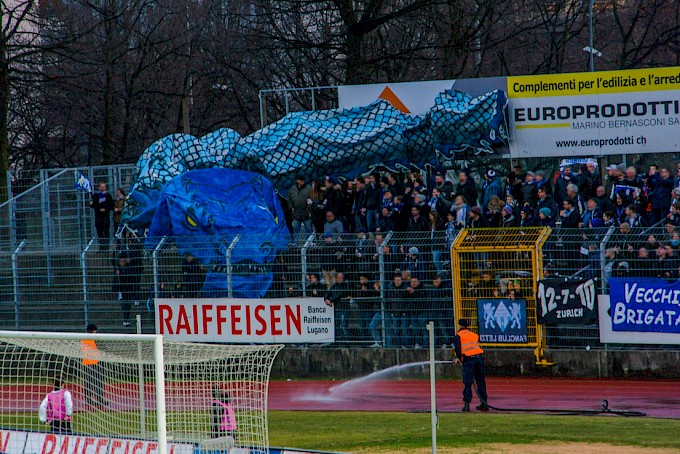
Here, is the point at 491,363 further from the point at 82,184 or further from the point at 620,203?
the point at 82,184

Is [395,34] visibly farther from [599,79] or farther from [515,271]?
[515,271]

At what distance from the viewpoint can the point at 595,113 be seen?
22.5 m

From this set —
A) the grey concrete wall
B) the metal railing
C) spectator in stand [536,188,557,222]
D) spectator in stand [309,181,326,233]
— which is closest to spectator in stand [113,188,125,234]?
the metal railing

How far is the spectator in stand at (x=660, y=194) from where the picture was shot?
19.7 metres

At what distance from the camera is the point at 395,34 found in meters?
41.8

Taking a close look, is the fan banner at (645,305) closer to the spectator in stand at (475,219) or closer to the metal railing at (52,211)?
the spectator in stand at (475,219)

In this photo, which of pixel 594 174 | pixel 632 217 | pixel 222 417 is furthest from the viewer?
pixel 594 174

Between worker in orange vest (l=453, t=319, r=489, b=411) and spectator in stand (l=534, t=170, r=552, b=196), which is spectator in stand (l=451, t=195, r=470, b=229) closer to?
spectator in stand (l=534, t=170, r=552, b=196)

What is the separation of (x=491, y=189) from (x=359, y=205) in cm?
267

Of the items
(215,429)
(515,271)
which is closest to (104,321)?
(515,271)

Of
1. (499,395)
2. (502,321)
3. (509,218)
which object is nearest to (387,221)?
(509,218)

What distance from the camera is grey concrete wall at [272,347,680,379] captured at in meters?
19.7

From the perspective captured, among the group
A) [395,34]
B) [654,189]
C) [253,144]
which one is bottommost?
[654,189]

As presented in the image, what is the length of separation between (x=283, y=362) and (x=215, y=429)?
947cm
